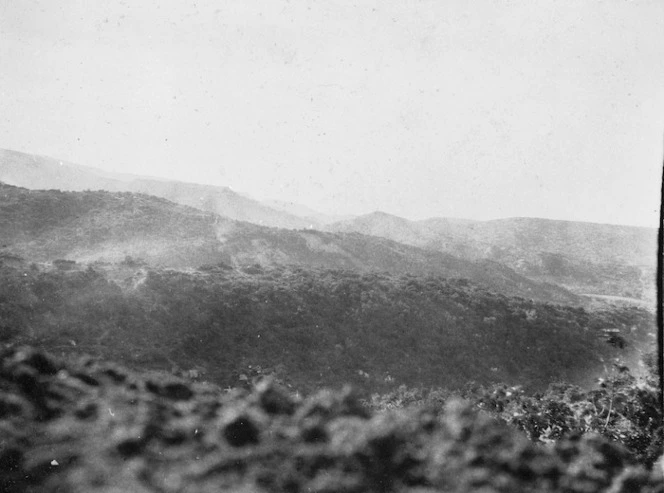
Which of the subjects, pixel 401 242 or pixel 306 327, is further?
pixel 401 242

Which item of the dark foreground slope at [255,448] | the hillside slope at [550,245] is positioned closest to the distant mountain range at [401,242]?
the hillside slope at [550,245]

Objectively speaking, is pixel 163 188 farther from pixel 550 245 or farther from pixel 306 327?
pixel 306 327

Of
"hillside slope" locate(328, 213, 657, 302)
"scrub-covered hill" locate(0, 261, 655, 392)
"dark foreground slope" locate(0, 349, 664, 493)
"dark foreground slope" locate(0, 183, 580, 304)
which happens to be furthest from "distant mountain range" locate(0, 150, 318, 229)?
"dark foreground slope" locate(0, 349, 664, 493)

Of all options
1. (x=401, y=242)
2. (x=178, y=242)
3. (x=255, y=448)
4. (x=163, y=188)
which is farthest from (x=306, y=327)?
(x=163, y=188)

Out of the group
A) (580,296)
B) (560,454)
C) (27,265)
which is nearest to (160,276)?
(27,265)

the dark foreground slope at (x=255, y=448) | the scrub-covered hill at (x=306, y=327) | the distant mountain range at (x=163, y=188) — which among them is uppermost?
the distant mountain range at (x=163, y=188)

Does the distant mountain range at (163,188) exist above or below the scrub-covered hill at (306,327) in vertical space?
above

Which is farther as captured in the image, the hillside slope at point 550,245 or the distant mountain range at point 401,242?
the hillside slope at point 550,245

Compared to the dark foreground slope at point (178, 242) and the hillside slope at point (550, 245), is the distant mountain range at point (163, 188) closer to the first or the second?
the hillside slope at point (550, 245)
